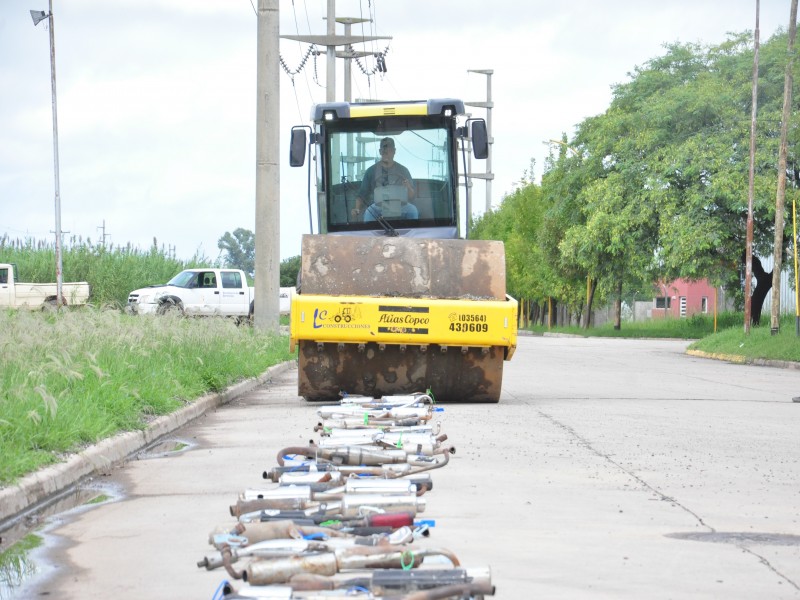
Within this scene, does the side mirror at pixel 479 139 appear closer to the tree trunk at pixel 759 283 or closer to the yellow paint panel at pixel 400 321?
the yellow paint panel at pixel 400 321

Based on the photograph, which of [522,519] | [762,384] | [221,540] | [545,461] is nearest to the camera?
[221,540]

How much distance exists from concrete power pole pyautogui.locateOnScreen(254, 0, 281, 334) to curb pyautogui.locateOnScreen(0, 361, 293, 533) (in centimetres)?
1197

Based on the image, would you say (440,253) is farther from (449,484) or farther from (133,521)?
(133,521)

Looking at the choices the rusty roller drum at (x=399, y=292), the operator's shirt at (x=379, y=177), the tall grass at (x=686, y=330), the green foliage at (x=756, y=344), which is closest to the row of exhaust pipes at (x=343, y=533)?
the rusty roller drum at (x=399, y=292)

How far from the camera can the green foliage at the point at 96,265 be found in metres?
49.1

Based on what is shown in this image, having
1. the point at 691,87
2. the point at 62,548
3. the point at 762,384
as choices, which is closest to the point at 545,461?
the point at 62,548

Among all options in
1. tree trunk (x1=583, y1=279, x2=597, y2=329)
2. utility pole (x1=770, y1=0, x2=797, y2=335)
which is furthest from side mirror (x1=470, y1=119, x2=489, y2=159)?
tree trunk (x1=583, y1=279, x2=597, y2=329)

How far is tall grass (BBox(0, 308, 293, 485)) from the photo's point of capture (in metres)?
9.36

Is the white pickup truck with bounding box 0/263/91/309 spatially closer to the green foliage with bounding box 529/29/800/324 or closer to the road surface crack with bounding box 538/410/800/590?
the green foliage with bounding box 529/29/800/324

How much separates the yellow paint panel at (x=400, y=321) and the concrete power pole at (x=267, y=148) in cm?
1172

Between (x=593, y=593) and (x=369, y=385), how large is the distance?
31.1 ft

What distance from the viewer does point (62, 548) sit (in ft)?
21.8

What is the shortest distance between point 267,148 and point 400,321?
12.4 metres

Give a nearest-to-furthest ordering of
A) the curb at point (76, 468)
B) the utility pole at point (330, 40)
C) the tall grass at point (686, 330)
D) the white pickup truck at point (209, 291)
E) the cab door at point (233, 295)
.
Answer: the curb at point (76, 468) → the utility pole at point (330, 40) → the white pickup truck at point (209, 291) → the cab door at point (233, 295) → the tall grass at point (686, 330)
